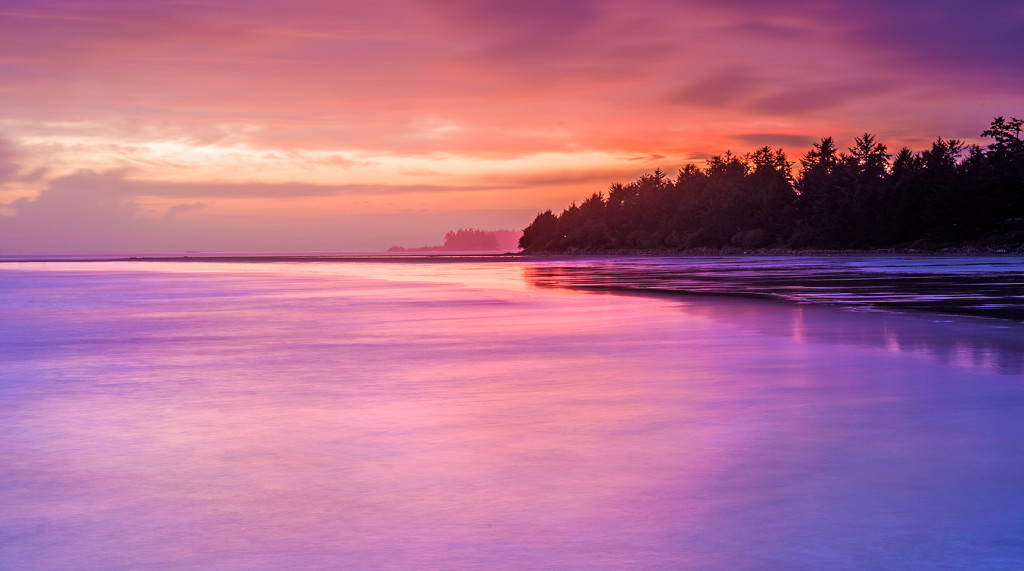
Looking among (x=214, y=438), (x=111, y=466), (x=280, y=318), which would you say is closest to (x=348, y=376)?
(x=214, y=438)

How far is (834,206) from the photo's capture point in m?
118

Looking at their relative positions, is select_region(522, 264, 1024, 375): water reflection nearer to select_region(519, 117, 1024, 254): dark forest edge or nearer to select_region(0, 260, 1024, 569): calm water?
select_region(0, 260, 1024, 569): calm water

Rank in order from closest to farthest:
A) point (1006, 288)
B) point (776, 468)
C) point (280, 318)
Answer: point (776, 468) → point (280, 318) → point (1006, 288)

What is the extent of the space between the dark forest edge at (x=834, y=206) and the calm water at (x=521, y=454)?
264 ft

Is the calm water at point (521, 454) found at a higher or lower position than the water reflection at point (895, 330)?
higher

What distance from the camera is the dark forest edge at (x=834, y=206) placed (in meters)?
91.5

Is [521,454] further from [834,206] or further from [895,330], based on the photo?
[834,206]

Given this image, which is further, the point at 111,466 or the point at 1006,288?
the point at 1006,288

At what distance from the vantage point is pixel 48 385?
33.4 feet

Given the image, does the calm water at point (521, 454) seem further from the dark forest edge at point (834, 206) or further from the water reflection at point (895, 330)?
the dark forest edge at point (834, 206)

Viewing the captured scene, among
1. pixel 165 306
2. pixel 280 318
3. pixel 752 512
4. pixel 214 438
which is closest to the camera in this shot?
pixel 752 512

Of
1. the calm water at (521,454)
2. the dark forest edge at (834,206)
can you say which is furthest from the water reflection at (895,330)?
the dark forest edge at (834,206)

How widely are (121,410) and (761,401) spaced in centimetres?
580

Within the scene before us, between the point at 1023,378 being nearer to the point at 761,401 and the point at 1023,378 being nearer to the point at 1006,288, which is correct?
the point at 761,401
